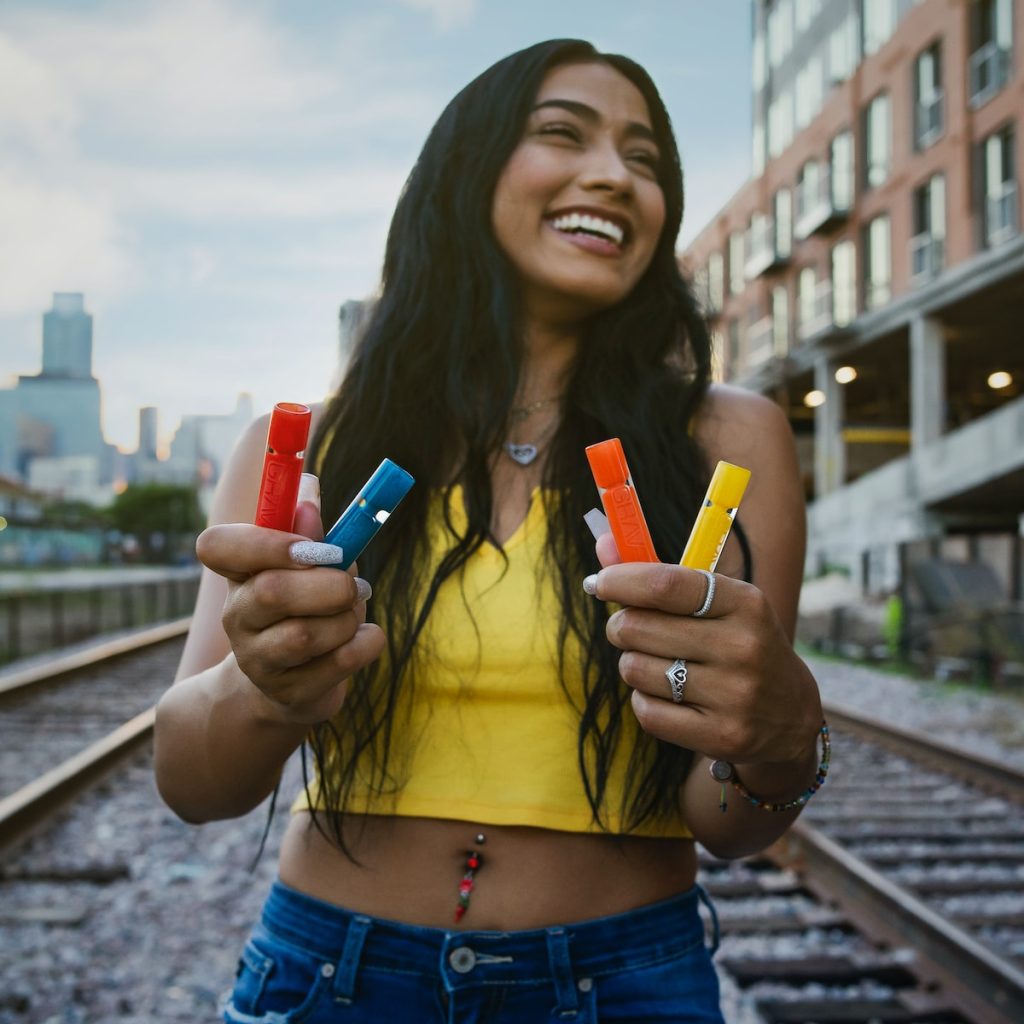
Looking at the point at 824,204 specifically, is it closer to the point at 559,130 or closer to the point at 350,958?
the point at 559,130

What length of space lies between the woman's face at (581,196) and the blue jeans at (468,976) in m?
1.11

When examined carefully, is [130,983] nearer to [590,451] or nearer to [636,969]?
[636,969]

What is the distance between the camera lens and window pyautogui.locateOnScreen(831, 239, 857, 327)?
29.0 m

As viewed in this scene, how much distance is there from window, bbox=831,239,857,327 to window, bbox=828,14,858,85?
4.96 metres

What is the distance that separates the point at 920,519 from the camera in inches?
912

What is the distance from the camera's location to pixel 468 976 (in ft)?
4.89

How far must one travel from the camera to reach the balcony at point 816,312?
30.4 meters

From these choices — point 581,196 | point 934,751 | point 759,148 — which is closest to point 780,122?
point 759,148

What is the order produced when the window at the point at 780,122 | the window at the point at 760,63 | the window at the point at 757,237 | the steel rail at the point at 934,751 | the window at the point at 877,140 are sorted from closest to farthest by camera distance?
the steel rail at the point at 934,751 → the window at the point at 877,140 → the window at the point at 780,122 → the window at the point at 757,237 → the window at the point at 760,63

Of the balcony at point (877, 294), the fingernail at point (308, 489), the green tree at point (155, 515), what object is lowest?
the fingernail at point (308, 489)

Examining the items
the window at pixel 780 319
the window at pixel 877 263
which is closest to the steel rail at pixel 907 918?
the window at pixel 877 263

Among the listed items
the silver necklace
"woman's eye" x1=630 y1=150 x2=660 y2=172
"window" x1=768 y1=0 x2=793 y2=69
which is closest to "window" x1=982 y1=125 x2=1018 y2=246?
"window" x1=768 y1=0 x2=793 y2=69

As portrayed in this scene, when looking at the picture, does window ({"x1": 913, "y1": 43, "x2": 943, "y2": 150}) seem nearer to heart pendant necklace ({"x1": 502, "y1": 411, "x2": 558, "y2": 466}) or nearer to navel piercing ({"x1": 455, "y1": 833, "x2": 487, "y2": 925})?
heart pendant necklace ({"x1": 502, "y1": 411, "x2": 558, "y2": 466})

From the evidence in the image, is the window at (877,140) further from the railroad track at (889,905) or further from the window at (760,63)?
the railroad track at (889,905)
